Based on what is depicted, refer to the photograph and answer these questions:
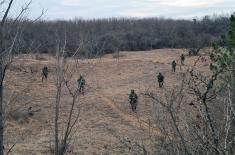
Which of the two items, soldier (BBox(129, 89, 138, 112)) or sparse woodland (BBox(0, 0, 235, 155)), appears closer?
sparse woodland (BBox(0, 0, 235, 155))

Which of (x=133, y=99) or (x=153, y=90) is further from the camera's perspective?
(x=153, y=90)

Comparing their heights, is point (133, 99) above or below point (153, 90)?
below

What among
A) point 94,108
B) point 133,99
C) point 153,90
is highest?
point 153,90

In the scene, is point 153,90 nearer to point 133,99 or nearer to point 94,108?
point 133,99

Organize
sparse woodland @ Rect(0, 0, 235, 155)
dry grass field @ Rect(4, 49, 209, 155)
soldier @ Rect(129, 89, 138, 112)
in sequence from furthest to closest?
1. soldier @ Rect(129, 89, 138, 112)
2. dry grass field @ Rect(4, 49, 209, 155)
3. sparse woodland @ Rect(0, 0, 235, 155)

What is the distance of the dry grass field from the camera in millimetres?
18328

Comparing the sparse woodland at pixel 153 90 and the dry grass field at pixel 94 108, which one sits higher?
the sparse woodland at pixel 153 90

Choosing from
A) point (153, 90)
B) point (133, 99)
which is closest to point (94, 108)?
point (133, 99)

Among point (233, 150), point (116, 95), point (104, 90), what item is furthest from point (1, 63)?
point (104, 90)

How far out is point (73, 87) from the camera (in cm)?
3083

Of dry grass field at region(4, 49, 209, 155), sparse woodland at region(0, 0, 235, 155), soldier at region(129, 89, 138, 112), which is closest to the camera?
sparse woodland at region(0, 0, 235, 155)

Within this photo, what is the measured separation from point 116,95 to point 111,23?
65.7 meters

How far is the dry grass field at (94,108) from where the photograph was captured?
1833 centimetres

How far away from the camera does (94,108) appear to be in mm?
25375
